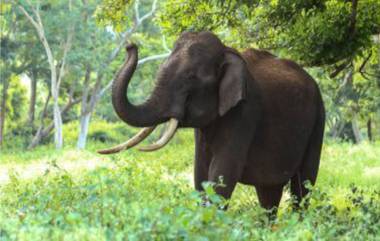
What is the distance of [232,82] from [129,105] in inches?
39.7

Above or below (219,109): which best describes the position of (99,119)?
below

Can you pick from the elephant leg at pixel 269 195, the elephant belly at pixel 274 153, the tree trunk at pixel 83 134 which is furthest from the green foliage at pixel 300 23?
the tree trunk at pixel 83 134

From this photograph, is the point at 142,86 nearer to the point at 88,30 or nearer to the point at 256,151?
the point at 88,30

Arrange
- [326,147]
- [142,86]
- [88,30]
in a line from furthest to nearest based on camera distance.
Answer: [142,86]
[88,30]
[326,147]

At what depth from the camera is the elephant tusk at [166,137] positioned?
297 inches

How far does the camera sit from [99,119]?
50.4 metres

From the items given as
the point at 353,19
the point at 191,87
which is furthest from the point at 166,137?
the point at 353,19

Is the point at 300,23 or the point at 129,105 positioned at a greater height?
the point at 300,23

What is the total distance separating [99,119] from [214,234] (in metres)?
45.8

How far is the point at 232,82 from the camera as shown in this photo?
798 cm

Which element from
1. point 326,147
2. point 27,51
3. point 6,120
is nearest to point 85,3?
point 27,51

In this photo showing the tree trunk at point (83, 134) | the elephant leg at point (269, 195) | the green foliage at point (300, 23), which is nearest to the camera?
the elephant leg at point (269, 195)

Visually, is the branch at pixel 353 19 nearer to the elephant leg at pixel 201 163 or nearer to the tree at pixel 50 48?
the elephant leg at pixel 201 163

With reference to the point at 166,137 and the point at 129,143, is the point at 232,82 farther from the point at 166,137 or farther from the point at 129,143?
the point at 129,143
